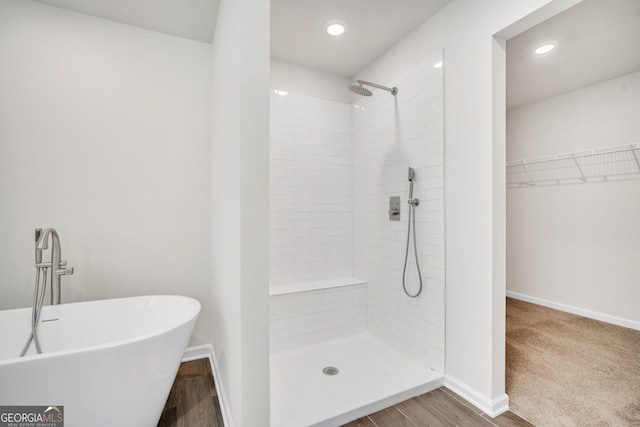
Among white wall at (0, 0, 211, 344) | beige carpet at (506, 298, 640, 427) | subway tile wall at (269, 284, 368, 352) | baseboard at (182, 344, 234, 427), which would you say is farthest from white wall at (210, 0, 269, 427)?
beige carpet at (506, 298, 640, 427)

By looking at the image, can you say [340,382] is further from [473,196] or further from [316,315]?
[473,196]

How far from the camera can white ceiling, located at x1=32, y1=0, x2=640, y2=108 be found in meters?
2.12

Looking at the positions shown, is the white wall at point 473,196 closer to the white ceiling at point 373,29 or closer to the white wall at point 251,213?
the white ceiling at point 373,29

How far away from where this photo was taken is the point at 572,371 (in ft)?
7.50

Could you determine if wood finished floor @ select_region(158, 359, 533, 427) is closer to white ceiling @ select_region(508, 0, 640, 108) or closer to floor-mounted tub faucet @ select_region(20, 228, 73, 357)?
floor-mounted tub faucet @ select_region(20, 228, 73, 357)

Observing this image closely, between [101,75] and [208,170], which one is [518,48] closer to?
[208,170]

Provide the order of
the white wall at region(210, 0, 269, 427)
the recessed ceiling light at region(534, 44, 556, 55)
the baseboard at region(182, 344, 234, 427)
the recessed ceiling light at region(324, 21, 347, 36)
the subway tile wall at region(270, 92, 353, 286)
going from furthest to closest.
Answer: the subway tile wall at region(270, 92, 353, 286)
the recessed ceiling light at region(534, 44, 556, 55)
the recessed ceiling light at region(324, 21, 347, 36)
the baseboard at region(182, 344, 234, 427)
the white wall at region(210, 0, 269, 427)

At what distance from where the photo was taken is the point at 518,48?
2.65 metres

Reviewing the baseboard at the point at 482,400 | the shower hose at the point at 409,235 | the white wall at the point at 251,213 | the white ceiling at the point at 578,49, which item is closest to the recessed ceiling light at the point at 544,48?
the white ceiling at the point at 578,49

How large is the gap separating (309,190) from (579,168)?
3.25m

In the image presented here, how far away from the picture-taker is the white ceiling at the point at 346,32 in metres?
2.15

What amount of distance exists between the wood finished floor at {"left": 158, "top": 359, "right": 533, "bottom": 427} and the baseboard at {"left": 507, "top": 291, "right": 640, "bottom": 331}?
2498mm

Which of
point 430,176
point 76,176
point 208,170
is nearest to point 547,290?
point 430,176

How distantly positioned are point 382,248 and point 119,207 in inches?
90.0
